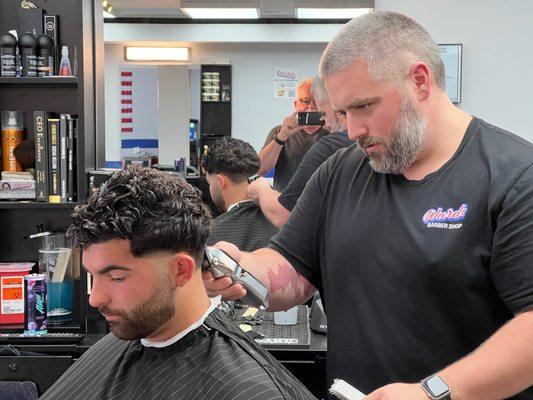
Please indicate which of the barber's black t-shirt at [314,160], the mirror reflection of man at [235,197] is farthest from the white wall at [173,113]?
the barber's black t-shirt at [314,160]

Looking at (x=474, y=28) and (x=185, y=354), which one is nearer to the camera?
(x=185, y=354)

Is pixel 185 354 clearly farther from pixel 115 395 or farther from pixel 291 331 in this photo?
pixel 291 331

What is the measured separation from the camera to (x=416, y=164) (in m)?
1.53

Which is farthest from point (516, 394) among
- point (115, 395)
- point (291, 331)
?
point (291, 331)

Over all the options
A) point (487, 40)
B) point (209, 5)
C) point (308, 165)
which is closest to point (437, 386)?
point (308, 165)

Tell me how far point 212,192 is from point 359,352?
2.08 metres

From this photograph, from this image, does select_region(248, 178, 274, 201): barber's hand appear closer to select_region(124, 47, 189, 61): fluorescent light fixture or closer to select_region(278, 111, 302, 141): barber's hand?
select_region(278, 111, 302, 141): barber's hand

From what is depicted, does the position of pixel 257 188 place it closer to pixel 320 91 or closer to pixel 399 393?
pixel 320 91

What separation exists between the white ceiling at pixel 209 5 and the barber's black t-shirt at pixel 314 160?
9.45 ft

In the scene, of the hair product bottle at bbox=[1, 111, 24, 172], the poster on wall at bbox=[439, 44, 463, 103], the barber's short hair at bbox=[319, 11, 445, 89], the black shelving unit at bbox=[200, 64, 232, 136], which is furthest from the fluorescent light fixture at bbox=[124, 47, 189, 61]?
the barber's short hair at bbox=[319, 11, 445, 89]

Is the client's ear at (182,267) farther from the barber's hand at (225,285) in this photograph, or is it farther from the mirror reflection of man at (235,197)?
the mirror reflection of man at (235,197)

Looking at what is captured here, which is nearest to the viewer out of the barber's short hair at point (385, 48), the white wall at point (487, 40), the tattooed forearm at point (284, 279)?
the barber's short hair at point (385, 48)

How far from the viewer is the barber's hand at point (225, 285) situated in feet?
5.10

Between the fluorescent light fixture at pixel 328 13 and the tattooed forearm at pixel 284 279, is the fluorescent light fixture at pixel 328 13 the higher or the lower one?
the higher one
